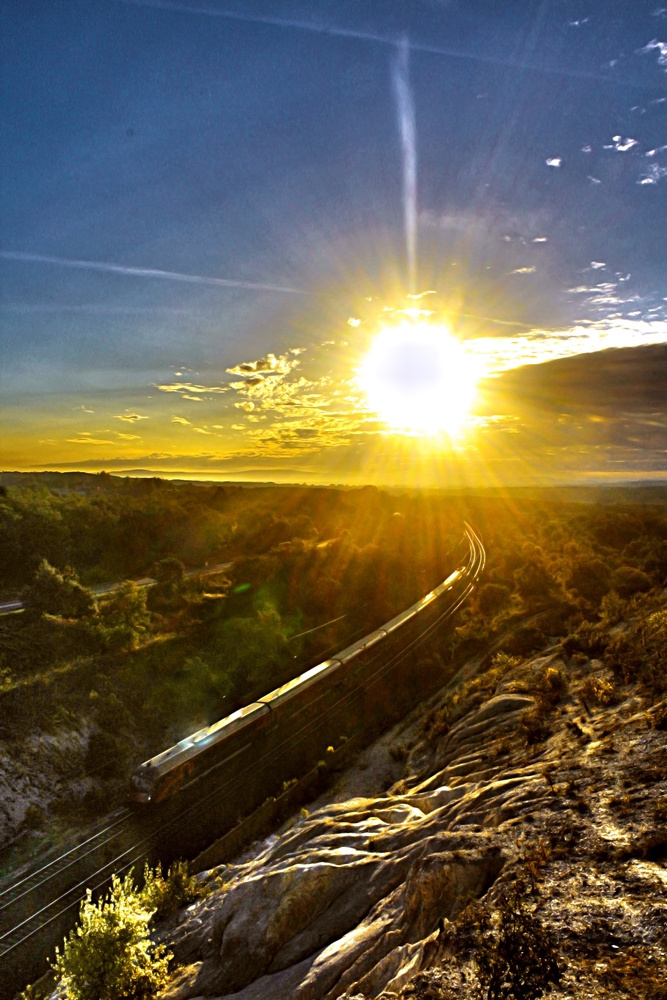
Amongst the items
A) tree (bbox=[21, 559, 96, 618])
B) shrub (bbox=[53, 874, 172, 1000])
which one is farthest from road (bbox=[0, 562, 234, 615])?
shrub (bbox=[53, 874, 172, 1000])

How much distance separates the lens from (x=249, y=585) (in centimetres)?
4912

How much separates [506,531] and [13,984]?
110018 mm

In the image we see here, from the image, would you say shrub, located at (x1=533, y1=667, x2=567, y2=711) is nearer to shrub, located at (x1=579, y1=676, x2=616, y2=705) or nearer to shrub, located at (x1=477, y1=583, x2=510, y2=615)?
shrub, located at (x1=579, y1=676, x2=616, y2=705)

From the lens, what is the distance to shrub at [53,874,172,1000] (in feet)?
36.0

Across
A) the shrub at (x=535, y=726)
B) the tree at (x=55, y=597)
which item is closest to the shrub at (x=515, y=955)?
the shrub at (x=535, y=726)

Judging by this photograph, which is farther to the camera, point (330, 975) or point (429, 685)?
point (429, 685)

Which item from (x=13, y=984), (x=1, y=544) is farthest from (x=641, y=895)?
(x=1, y=544)

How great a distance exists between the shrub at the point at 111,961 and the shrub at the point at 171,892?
3670mm

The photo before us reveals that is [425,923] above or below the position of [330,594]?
above

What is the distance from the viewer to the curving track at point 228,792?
54.9 feet

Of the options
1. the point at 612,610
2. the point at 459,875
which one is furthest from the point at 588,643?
the point at 459,875

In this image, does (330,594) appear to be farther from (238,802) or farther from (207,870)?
(207,870)

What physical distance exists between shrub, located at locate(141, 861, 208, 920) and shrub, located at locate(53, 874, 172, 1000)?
3.67 m

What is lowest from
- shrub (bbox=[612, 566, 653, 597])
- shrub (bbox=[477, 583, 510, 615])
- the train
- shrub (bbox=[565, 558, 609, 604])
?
shrub (bbox=[477, 583, 510, 615])
